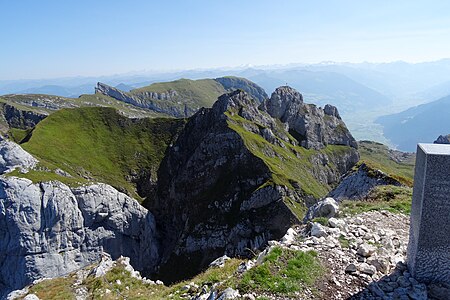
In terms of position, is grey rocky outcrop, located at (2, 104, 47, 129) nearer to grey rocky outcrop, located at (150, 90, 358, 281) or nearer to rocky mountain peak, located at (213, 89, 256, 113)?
grey rocky outcrop, located at (150, 90, 358, 281)

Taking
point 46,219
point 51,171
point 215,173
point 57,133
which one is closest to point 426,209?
point 215,173

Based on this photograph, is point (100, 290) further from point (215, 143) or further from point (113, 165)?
point (113, 165)

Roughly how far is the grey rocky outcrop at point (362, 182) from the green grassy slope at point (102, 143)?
229 feet

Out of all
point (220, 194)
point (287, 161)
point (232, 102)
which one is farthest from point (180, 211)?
point (232, 102)

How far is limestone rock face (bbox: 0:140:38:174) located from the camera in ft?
223

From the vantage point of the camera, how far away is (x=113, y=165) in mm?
99375

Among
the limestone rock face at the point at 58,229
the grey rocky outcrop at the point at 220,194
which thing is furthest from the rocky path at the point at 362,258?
the limestone rock face at the point at 58,229

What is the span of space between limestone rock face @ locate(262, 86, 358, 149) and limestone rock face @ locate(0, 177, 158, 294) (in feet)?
219

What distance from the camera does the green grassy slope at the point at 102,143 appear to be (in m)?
90.9

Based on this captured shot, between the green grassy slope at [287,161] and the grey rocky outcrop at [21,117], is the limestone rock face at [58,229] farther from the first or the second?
the grey rocky outcrop at [21,117]

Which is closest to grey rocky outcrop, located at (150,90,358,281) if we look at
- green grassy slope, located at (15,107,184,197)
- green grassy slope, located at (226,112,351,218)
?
green grassy slope, located at (226,112,351,218)

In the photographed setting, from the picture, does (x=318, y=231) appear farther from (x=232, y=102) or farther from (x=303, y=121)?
(x=303, y=121)

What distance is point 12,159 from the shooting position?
68625mm

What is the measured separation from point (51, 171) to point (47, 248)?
1839 centimetres
